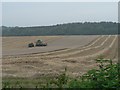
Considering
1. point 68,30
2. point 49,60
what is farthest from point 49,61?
point 68,30

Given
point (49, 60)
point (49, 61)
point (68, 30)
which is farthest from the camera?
point (68, 30)

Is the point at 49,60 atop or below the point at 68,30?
below

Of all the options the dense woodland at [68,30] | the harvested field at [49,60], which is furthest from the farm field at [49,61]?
the dense woodland at [68,30]

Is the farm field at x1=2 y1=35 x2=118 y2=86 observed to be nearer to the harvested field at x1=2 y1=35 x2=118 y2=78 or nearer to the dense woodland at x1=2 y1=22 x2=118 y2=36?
the harvested field at x1=2 y1=35 x2=118 y2=78

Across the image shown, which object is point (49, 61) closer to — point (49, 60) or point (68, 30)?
point (49, 60)

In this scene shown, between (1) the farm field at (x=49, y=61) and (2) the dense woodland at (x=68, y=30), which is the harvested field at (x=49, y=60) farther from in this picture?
(2) the dense woodland at (x=68, y=30)

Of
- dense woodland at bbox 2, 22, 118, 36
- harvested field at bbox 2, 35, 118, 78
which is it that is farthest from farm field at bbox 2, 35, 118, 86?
dense woodland at bbox 2, 22, 118, 36

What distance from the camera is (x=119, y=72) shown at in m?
7.12

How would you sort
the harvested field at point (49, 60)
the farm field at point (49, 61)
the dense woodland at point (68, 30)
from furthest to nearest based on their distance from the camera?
the dense woodland at point (68, 30)
the harvested field at point (49, 60)
the farm field at point (49, 61)

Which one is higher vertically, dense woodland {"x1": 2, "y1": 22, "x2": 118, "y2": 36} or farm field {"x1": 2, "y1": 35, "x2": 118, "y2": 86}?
dense woodland {"x1": 2, "y1": 22, "x2": 118, "y2": 36}

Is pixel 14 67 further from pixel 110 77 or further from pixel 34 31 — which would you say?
pixel 34 31

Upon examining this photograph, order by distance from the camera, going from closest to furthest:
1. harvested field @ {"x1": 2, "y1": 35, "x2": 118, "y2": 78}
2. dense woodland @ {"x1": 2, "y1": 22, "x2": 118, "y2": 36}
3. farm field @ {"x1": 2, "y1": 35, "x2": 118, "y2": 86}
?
farm field @ {"x1": 2, "y1": 35, "x2": 118, "y2": 86}
harvested field @ {"x1": 2, "y1": 35, "x2": 118, "y2": 78}
dense woodland @ {"x1": 2, "y1": 22, "x2": 118, "y2": 36}

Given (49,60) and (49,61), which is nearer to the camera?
(49,61)

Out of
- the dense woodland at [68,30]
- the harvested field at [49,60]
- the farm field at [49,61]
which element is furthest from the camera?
the dense woodland at [68,30]
